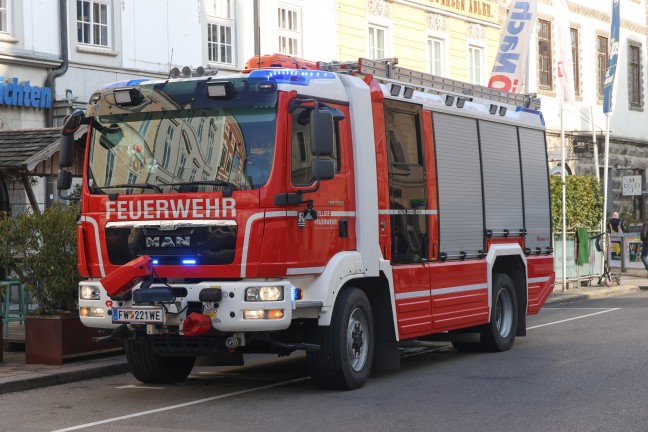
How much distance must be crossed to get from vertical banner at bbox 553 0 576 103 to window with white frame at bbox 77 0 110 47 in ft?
30.3

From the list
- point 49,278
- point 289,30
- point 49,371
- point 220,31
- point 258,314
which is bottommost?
point 49,371

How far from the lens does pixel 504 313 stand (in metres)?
14.5

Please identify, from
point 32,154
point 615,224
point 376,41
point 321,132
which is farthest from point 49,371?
point 615,224

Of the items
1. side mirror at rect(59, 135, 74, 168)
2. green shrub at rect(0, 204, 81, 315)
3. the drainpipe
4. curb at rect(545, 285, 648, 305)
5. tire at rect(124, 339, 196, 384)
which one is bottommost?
curb at rect(545, 285, 648, 305)

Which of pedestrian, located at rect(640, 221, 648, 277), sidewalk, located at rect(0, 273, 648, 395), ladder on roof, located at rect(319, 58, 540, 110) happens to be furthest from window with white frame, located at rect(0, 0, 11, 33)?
pedestrian, located at rect(640, 221, 648, 277)

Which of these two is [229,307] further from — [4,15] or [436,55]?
[436,55]

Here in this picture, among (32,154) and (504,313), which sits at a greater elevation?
(32,154)

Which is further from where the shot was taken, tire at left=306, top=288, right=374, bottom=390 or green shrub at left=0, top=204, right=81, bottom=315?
green shrub at left=0, top=204, right=81, bottom=315

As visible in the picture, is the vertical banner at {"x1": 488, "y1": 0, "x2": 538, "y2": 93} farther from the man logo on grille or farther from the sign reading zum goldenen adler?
the man logo on grille

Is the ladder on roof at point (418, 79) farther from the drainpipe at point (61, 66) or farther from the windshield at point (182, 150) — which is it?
the drainpipe at point (61, 66)

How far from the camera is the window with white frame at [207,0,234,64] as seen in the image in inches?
970

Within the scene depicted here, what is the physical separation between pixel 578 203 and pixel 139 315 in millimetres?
17725

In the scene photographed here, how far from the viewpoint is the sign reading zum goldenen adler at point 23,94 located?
2000 centimetres

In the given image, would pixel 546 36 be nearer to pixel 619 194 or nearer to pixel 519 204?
pixel 619 194
